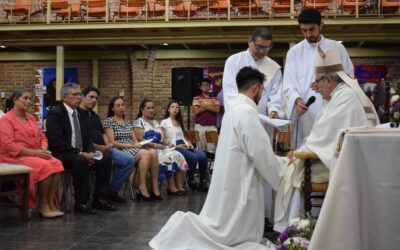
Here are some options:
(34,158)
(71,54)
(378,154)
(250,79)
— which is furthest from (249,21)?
(378,154)

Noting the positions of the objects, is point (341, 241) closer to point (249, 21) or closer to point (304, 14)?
point (304, 14)

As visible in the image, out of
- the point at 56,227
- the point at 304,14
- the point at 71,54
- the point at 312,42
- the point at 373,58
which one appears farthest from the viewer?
the point at 71,54

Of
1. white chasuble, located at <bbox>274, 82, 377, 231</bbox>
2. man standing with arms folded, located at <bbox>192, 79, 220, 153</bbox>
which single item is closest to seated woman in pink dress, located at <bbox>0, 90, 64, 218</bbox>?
white chasuble, located at <bbox>274, 82, 377, 231</bbox>

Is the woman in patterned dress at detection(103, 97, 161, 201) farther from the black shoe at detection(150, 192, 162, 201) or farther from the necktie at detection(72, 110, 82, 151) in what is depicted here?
the necktie at detection(72, 110, 82, 151)

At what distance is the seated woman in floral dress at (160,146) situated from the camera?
7.63m

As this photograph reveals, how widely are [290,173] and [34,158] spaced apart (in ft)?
9.54

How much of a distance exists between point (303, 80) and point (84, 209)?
110 inches

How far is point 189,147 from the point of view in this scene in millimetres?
8312

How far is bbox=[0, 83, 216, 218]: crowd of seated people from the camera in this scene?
5.71 metres

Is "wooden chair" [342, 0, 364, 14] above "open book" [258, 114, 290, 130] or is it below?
above

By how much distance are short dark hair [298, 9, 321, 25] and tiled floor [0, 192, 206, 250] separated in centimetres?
212

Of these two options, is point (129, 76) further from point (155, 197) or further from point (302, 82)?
point (302, 82)

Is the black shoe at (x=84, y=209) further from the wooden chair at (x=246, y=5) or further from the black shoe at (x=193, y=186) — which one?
the wooden chair at (x=246, y=5)

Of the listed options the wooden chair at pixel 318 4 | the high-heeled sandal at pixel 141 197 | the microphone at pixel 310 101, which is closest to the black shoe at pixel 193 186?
the high-heeled sandal at pixel 141 197
